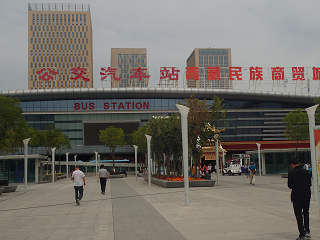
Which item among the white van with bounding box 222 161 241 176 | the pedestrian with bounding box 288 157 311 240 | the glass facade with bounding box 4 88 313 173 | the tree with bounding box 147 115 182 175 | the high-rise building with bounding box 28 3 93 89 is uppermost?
the high-rise building with bounding box 28 3 93 89

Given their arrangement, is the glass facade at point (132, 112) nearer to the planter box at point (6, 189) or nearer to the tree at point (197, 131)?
the tree at point (197, 131)

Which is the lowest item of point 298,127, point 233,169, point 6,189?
point 233,169

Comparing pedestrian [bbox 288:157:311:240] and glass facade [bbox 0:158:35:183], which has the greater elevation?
pedestrian [bbox 288:157:311:240]

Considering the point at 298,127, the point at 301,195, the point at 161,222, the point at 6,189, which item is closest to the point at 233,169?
the point at 298,127

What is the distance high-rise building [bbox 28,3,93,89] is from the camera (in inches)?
5172

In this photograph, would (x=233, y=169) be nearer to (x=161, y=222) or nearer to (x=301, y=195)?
(x=161, y=222)

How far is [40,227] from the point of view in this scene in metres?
9.55

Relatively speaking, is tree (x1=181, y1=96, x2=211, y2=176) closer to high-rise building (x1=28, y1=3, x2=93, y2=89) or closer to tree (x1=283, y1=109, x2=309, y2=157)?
tree (x1=283, y1=109, x2=309, y2=157)

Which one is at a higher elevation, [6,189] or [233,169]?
[6,189]

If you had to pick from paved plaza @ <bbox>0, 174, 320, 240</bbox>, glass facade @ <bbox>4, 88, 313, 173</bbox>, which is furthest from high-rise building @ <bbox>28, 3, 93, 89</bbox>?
paved plaza @ <bbox>0, 174, 320, 240</bbox>

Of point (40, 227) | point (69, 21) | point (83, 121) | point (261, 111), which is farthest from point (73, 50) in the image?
point (40, 227)

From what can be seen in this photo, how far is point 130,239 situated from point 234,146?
201ft

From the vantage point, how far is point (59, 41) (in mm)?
133625

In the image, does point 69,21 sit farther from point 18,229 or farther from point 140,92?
point 18,229
